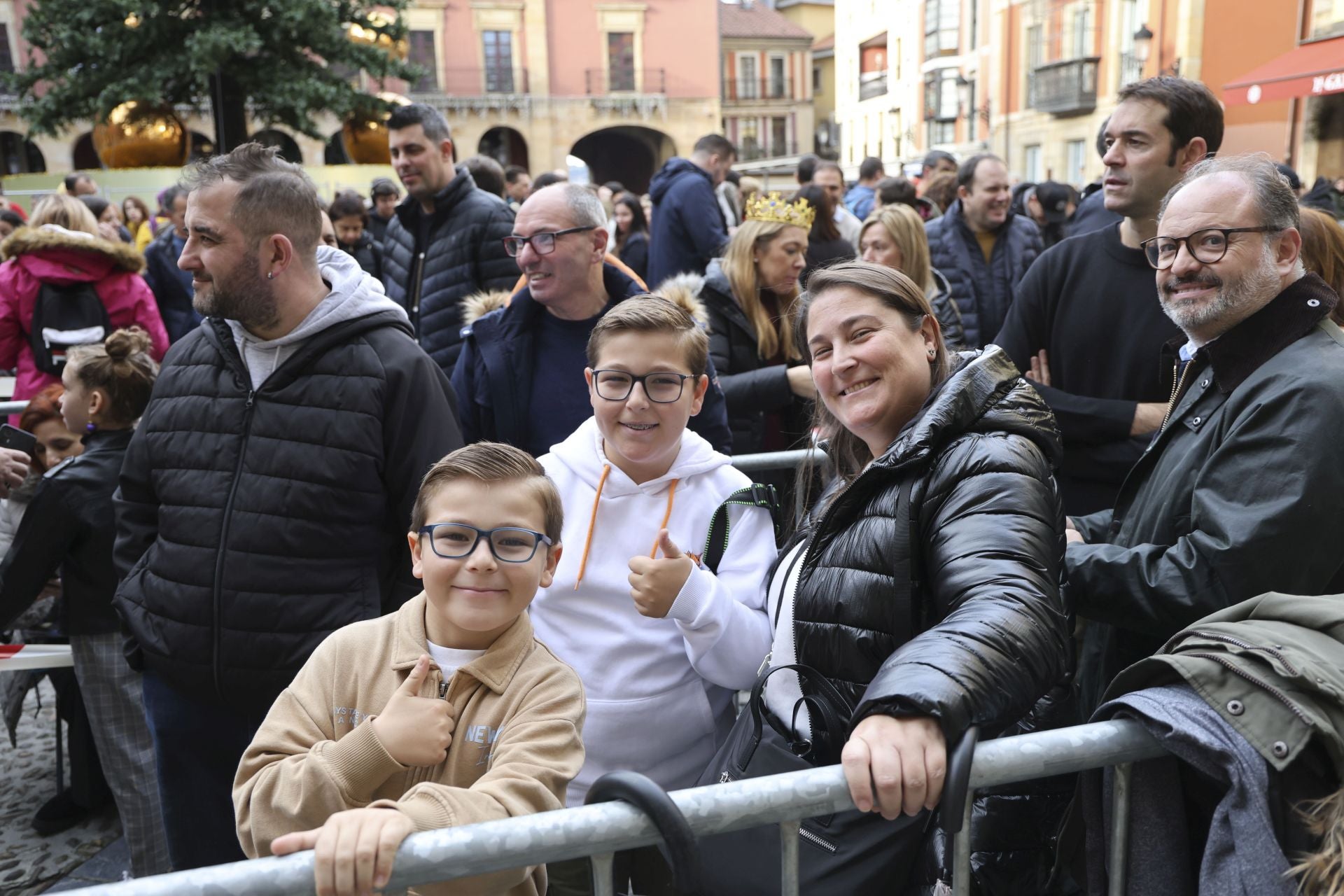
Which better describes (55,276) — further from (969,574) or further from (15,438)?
(969,574)

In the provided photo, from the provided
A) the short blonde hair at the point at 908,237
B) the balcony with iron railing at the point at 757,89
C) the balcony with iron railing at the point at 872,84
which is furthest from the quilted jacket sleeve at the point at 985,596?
the balcony with iron railing at the point at 757,89

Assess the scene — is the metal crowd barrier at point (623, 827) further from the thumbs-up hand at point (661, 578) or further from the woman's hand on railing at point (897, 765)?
the thumbs-up hand at point (661, 578)

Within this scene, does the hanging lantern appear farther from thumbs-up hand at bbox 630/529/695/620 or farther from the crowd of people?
thumbs-up hand at bbox 630/529/695/620

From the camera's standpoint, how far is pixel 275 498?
260cm

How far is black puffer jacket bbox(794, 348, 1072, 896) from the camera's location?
148 centimetres

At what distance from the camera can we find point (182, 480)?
106 inches

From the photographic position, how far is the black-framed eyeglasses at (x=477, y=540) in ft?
6.10

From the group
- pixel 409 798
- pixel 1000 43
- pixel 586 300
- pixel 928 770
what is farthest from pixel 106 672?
pixel 1000 43

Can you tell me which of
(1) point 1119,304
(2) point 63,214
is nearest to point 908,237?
(1) point 1119,304

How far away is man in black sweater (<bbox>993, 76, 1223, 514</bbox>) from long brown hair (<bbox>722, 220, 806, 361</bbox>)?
3.80ft

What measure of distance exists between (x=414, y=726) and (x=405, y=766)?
9 cm

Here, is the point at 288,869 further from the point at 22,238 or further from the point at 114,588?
the point at 22,238

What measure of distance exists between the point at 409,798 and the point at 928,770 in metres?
0.75

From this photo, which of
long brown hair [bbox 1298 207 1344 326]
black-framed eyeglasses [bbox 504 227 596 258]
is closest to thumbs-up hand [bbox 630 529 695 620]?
black-framed eyeglasses [bbox 504 227 596 258]
